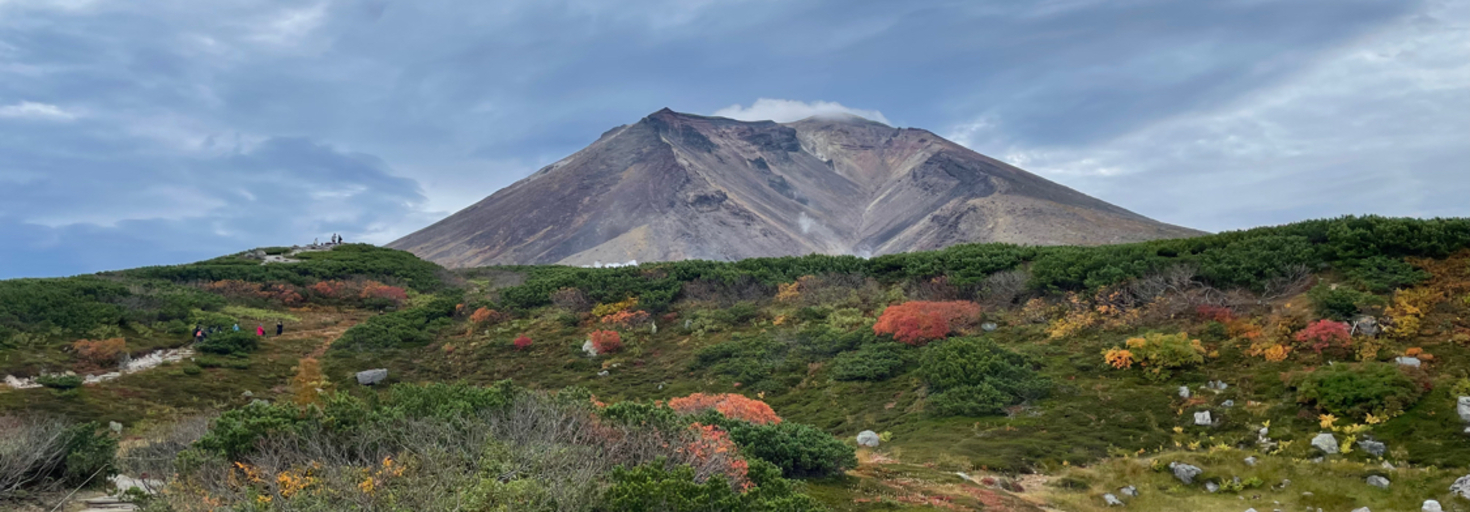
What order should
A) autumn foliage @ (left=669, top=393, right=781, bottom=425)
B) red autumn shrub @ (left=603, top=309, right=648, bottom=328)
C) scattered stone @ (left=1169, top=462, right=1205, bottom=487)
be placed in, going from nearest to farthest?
scattered stone @ (left=1169, top=462, right=1205, bottom=487) → autumn foliage @ (left=669, top=393, right=781, bottom=425) → red autumn shrub @ (left=603, top=309, right=648, bottom=328)

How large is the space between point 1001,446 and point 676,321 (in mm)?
16976

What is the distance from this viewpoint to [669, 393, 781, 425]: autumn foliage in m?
13.9

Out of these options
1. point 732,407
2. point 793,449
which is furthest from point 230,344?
point 793,449

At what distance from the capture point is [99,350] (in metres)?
22.7

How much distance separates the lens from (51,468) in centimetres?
880

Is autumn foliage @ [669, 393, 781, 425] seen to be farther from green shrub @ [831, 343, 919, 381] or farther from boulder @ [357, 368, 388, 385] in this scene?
boulder @ [357, 368, 388, 385]

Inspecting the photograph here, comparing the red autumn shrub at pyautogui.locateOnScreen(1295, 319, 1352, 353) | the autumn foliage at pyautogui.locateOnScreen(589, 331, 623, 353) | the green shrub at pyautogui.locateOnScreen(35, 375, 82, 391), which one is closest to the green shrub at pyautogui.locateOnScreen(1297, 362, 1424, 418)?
the red autumn shrub at pyautogui.locateOnScreen(1295, 319, 1352, 353)

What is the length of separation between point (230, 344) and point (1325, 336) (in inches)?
1196

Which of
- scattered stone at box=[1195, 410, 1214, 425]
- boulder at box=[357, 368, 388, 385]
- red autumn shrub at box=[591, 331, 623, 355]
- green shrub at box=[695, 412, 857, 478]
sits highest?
red autumn shrub at box=[591, 331, 623, 355]

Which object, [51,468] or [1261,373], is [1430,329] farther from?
[51,468]

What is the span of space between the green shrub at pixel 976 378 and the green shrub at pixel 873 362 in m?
1.12

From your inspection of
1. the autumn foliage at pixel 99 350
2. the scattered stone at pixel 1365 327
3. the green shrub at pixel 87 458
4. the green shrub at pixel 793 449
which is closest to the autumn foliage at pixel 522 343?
the autumn foliage at pixel 99 350

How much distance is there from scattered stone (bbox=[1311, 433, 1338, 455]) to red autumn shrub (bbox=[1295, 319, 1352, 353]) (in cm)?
400

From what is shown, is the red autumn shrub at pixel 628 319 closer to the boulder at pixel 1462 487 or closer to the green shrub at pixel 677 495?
the green shrub at pixel 677 495
